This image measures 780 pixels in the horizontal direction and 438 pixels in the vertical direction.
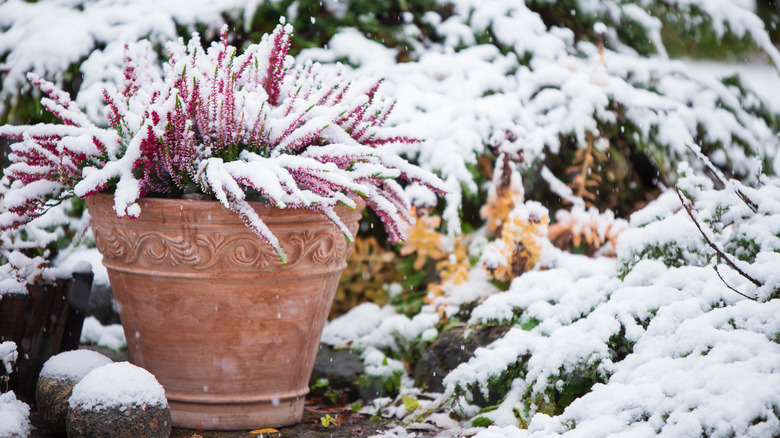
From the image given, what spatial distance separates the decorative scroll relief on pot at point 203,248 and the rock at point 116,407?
1.05ft

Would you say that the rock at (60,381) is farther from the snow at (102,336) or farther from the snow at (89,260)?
the snow at (89,260)

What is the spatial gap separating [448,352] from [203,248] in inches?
37.5

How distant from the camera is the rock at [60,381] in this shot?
1.67 metres

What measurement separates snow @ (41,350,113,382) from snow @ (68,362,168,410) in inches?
6.5

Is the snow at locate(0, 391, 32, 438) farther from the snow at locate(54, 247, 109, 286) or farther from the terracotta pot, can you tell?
the snow at locate(54, 247, 109, 286)

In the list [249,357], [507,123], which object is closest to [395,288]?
[507,123]

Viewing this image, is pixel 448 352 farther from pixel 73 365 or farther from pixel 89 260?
pixel 89 260

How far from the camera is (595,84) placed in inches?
119

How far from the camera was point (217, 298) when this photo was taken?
178cm

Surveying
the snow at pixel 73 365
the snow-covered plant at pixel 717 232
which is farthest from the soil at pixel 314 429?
the snow-covered plant at pixel 717 232

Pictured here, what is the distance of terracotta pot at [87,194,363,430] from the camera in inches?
68.4

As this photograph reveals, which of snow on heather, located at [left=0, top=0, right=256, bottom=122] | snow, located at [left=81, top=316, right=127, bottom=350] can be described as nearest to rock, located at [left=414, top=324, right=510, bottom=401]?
snow, located at [left=81, top=316, right=127, bottom=350]

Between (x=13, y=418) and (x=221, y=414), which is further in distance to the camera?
(x=221, y=414)

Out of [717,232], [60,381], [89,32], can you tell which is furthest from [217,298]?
[89,32]
